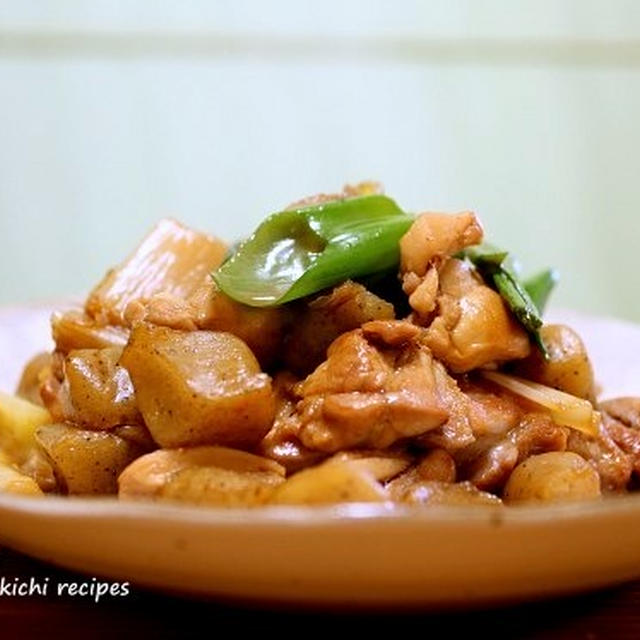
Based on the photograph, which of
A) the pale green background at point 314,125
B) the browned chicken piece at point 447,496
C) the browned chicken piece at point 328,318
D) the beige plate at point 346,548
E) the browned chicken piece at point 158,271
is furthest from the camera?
the pale green background at point 314,125

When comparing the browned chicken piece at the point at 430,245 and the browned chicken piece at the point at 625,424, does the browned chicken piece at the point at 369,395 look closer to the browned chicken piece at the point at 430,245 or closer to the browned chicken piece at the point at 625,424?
the browned chicken piece at the point at 430,245

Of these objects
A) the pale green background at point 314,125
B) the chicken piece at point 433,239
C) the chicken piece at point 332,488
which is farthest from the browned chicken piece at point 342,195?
the pale green background at point 314,125

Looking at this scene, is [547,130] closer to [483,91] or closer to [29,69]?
[483,91]

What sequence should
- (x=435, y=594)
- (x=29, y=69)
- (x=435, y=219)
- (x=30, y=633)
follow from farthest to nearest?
(x=29, y=69) < (x=435, y=219) < (x=30, y=633) < (x=435, y=594)

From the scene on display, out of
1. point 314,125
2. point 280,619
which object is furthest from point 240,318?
point 314,125

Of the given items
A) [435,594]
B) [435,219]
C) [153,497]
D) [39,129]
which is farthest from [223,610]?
[39,129]

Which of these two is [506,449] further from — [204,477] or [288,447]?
[204,477]
